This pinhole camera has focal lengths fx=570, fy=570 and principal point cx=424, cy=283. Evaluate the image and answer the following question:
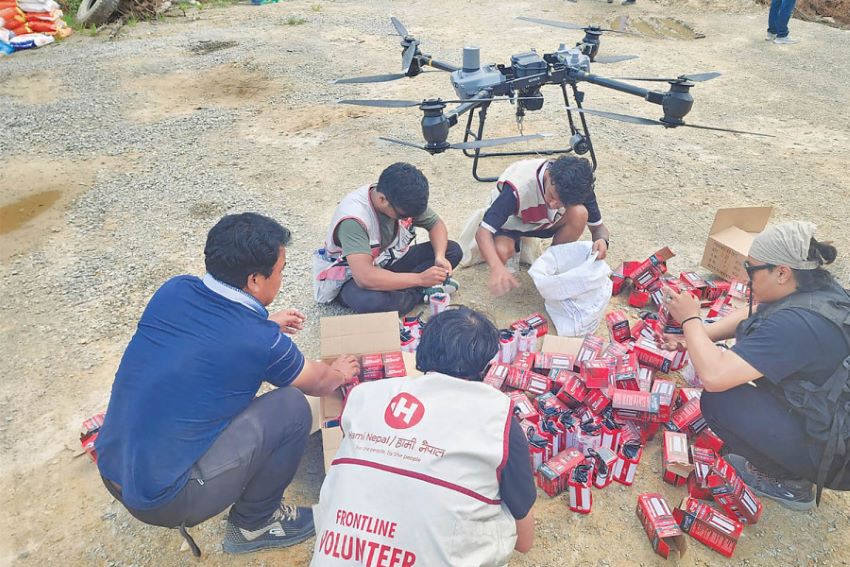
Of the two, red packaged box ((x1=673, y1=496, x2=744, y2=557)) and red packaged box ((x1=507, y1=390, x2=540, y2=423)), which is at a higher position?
red packaged box ((x1=507, y1=390, x2=540, y2=423))

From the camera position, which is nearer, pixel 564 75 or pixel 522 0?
pixel 564 75

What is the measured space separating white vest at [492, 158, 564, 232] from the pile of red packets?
5.04 ft

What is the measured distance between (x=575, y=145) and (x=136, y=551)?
401 centimetres

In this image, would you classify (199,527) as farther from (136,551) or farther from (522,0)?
(522,0)

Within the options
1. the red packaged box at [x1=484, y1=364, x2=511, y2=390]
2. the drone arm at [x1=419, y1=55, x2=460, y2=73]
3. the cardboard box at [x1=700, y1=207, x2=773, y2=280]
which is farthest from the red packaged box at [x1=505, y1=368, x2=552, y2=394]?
the drone arm at [x1=419, y1=55, x2=460, y2=73]

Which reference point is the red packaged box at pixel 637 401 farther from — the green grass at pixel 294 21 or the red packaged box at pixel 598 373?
the green grass at pixel 294 21

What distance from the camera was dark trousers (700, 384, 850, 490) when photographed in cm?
245

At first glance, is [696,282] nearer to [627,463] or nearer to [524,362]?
[524,362]

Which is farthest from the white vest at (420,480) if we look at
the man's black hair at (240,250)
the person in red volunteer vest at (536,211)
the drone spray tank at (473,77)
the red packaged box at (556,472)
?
the drone spray tank at (473,77)

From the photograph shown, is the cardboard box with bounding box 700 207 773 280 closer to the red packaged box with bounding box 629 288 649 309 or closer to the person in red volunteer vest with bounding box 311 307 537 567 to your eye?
the red packaged box with bounding box 629 288 649 309

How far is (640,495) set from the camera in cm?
269

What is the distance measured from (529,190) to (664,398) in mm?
1591

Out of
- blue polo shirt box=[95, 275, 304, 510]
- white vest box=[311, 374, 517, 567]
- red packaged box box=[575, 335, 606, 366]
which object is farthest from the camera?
red packaged box box=[575, 335, 606, 366]

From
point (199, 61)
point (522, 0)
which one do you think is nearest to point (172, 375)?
point (199, 61)
